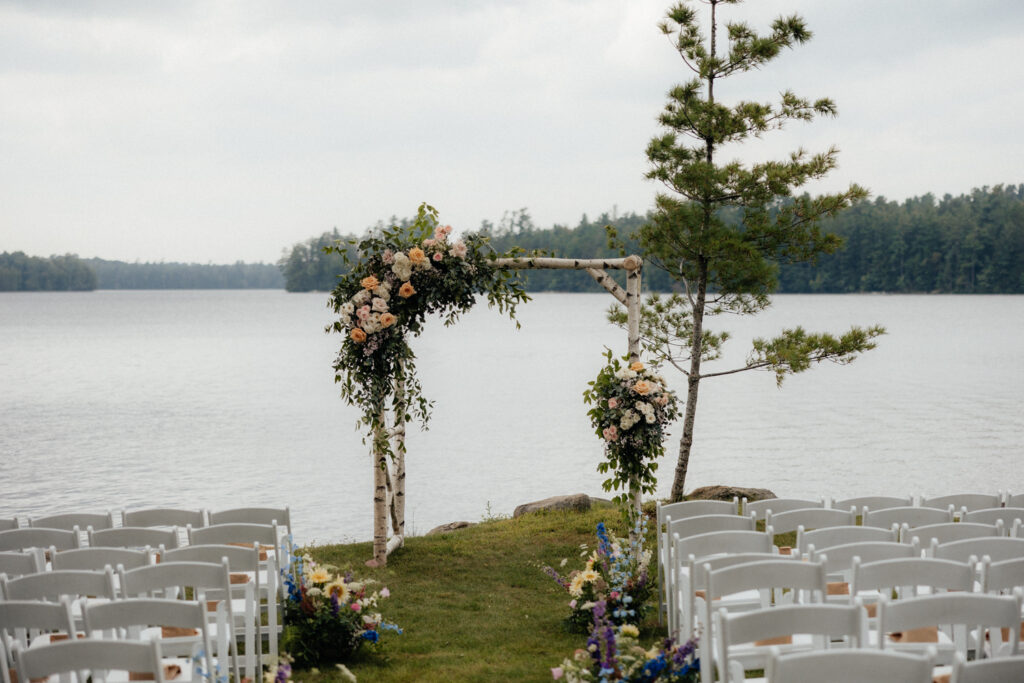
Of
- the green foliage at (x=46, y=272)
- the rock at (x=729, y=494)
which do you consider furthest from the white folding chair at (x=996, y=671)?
the green foliage at (x=46, y=272)

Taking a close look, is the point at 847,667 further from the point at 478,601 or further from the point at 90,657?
the point at 478,601

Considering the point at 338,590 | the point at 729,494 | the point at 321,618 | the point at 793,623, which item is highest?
the point at 793,623

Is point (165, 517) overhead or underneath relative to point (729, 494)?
overhead

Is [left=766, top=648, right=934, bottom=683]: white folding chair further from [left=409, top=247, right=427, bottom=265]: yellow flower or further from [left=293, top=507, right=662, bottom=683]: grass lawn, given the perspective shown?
[left=409, top=247, right=427, bottom=265]: yellow flower

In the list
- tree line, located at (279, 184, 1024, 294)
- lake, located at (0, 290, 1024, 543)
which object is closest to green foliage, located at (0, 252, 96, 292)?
tree line, located at (279, 184, 1024, 294)

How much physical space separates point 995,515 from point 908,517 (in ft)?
1.94

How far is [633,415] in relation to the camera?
730 cm

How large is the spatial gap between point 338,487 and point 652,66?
11005 mm

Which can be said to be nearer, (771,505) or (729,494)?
(771,505)

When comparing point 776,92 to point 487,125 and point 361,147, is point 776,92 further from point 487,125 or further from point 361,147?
point 361,147

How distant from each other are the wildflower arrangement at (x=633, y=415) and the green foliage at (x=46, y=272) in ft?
522

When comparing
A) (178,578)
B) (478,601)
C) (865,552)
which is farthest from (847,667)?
(478,601)

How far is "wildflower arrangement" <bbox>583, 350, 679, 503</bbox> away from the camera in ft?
24.0

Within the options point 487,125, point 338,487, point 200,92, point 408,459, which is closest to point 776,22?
point 338,487
